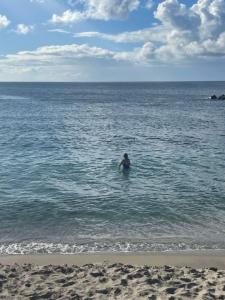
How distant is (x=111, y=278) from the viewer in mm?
13312

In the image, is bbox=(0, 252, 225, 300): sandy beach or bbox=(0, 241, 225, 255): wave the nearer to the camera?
bbox=(0, 252, 225, 300): sandy beach

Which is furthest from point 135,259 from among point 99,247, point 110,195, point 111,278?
point 110,195

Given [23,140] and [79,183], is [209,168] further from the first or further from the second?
[23,140]

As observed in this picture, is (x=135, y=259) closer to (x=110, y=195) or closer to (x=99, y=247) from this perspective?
(x=99, y=247)

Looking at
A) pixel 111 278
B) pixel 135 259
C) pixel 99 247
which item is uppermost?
pixel 111 278

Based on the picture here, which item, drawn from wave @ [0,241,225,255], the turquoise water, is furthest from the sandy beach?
the turquoise water

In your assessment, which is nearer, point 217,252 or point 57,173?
point 217,252

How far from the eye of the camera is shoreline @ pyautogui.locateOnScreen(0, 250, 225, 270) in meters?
15.9

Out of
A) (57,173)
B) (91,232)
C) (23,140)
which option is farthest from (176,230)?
(23,140)

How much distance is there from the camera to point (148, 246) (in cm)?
1786

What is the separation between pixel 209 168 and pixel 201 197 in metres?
6.94

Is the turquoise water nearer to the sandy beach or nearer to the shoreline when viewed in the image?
the shoreline

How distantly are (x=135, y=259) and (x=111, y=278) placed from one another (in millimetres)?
3182

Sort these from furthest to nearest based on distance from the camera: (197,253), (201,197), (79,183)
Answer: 1. (79,183)
2. (201,197)
3. (197,253)
